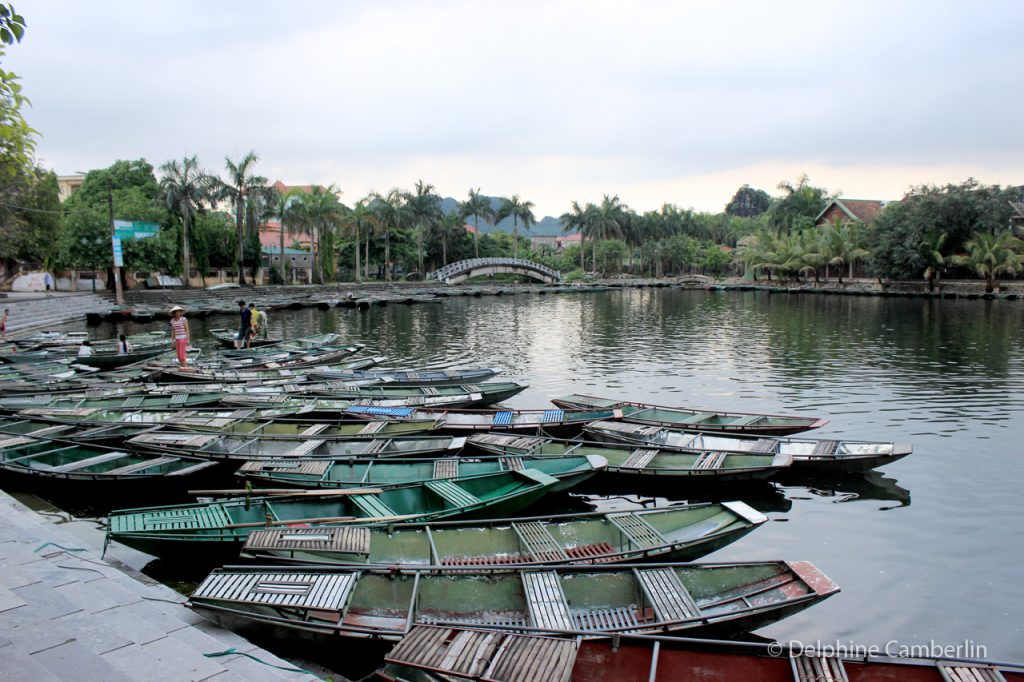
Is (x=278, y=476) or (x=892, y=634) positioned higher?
(x=278, y=476)

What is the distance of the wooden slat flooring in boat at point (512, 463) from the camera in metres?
11.6

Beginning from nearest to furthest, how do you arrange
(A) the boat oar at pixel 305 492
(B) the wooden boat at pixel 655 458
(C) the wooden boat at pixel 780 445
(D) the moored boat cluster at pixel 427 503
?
(D) the moored boat cluster at pixel 427 503
(A) the boat oar at pixel 305 492
(B) the wooden boat at pixel 655 458
(C) the wooden boat at pixel 780 445

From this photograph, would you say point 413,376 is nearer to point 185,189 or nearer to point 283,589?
point 283,589

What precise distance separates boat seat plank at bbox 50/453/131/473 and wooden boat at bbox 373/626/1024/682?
29.2ft

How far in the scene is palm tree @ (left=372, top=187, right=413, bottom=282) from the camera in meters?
77.8

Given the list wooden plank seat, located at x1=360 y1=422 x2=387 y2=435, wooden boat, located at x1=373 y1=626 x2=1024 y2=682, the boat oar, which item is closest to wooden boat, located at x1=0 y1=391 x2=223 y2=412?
wooden plank seat, located at x1=360 y1=422 x2=387 y2=435

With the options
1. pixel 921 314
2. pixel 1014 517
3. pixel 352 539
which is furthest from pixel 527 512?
pixel 921 314

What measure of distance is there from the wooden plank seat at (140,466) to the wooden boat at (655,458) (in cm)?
571

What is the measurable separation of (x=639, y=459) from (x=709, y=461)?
1.31m

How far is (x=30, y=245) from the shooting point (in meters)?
44.1

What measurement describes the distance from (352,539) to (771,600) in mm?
5144

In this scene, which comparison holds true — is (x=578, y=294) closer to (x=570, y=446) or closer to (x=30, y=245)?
(x=30, y=245)

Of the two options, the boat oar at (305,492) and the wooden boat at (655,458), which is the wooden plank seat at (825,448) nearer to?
the wooden boat at (655,458)

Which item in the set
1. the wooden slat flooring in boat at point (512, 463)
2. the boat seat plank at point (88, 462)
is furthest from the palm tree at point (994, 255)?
the boat seat plank at point (88, 462)
